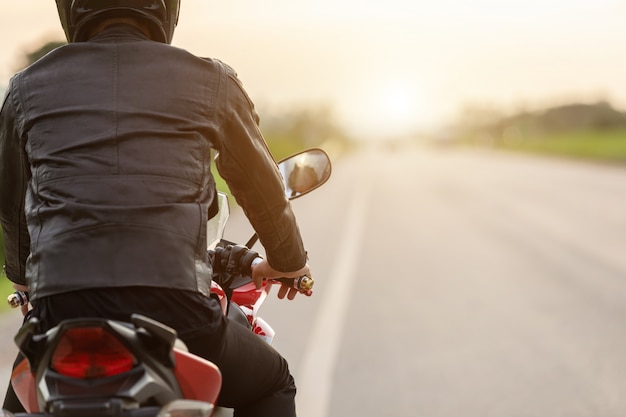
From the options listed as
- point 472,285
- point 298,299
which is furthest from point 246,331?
point 472,285

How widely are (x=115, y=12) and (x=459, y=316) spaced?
538cm

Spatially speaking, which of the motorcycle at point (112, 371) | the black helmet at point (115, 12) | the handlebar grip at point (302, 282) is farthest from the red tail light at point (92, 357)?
the black helmet at point (115, 12)

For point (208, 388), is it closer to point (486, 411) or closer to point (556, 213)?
point (486, 411)

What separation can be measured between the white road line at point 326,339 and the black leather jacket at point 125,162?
103 inches

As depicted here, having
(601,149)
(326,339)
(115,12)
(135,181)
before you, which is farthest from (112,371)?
(601,149)

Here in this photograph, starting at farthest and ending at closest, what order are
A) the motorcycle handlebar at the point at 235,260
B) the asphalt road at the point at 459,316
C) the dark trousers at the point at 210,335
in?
the asphalt road at the point at 459,316, the motorcycle handlebar at the point at 235,260, the dark trousers at the point at 210,335

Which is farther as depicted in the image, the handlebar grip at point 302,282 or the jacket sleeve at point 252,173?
the handlebar grip at point 302,282

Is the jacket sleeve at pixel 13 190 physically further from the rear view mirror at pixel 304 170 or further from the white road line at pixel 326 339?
the white road line at pixel 326 339

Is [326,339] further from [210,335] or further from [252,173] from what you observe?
[210,335]

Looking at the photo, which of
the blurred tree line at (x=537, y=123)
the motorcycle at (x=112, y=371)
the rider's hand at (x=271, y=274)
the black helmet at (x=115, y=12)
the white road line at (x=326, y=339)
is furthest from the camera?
the blurred tree line at (x=537, y=123)

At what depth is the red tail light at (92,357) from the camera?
6.21 ft

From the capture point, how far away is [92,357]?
1.91 meters

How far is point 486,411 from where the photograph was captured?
480 centimetres

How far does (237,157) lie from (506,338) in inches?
179
